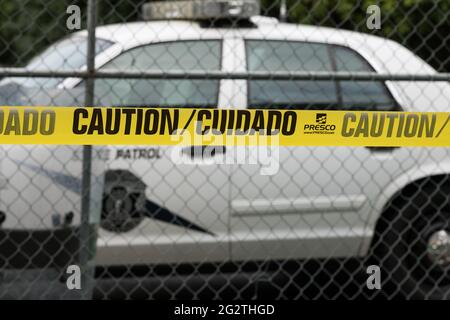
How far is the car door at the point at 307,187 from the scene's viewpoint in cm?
557

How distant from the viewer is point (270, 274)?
627 centimetres

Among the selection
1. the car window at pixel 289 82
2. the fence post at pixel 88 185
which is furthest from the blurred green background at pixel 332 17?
the fence post at pixel 88 185

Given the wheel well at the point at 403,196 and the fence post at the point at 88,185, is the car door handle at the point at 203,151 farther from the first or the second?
the wheel well at the point at 403,196

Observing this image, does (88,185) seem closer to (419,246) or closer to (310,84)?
(310,84)

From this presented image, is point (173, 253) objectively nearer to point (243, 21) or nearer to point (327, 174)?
point (327, 174)

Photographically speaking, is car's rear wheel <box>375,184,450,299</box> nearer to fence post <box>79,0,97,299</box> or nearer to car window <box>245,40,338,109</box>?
car window <box>245,40,338,109</box>

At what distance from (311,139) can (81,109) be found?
1081mm

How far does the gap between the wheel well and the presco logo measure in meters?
1.41

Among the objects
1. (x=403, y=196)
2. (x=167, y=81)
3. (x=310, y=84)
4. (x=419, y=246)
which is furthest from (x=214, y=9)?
(x=419, y=246)

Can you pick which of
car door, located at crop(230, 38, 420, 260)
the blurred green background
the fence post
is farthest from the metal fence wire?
the blurred green background

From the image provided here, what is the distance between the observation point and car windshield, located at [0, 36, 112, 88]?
5600 millimetres

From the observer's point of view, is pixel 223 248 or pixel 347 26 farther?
pixel 347 26
